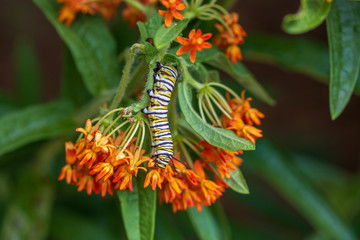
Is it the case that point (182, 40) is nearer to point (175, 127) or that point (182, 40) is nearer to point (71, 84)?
point (175, 127)

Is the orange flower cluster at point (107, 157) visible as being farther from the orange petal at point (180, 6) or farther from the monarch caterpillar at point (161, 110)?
the orange petal at point (180, 6)

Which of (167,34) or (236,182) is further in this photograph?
(236,182)

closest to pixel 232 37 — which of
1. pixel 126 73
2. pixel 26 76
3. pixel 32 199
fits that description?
pixel 126 73

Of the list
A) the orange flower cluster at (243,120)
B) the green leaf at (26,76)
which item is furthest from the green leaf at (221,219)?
the green leaf at (26,76)

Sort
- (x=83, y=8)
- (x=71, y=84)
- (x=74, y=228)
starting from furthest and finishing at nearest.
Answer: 1. (x=74, y=228)
2. (x=71, y=84)
3. (x=83, y=8)

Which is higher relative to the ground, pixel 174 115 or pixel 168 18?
pixel 168 18

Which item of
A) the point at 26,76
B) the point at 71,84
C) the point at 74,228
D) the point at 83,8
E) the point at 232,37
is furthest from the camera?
the point at 26,76
